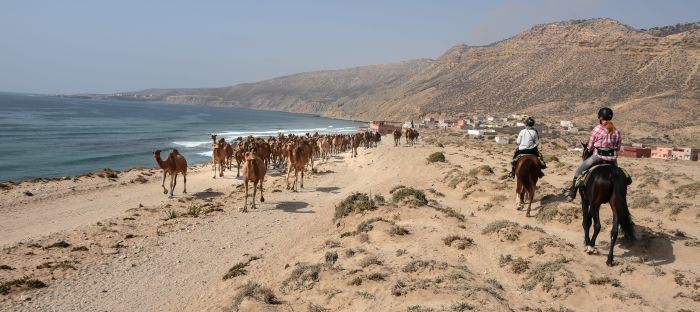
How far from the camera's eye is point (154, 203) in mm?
19438

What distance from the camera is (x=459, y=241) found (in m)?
10.5

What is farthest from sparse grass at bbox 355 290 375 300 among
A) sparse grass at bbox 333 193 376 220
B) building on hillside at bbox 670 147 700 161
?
building on hillside at bbox 670 147 700 161

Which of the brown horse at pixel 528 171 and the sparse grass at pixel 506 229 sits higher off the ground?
the brown horse at pixel 528 171

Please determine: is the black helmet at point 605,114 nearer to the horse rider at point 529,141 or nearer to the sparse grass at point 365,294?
the horse rider at point 529,141

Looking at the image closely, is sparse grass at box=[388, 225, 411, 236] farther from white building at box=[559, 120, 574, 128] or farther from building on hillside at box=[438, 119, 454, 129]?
building on hillside at box=[438, 119, 454, 129]

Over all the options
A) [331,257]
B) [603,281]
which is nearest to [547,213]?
[603,281]

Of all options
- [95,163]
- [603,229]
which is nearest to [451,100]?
[95,163]

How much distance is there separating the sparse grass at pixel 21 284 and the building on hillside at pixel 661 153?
47.8 meters

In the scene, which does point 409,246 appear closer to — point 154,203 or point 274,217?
point 274,217

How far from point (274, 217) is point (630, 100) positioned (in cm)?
9276

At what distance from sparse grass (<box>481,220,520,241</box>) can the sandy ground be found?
4cm

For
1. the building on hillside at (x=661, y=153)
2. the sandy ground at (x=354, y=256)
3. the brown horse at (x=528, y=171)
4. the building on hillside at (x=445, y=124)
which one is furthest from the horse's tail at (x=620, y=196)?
the building on hillside at (x=445, y=124)

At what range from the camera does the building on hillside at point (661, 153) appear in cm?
4141

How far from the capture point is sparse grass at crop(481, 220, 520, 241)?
1045cm
